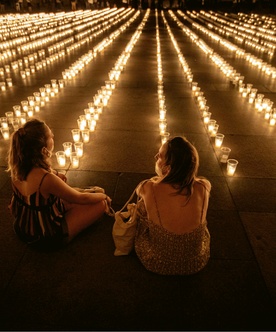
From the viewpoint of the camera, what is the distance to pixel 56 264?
2.83 metres

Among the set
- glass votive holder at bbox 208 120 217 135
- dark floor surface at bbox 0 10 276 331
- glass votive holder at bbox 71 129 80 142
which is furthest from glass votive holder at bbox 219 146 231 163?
glass votive holder at bbox 71 129 80 142

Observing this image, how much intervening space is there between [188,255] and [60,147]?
3.16 meters

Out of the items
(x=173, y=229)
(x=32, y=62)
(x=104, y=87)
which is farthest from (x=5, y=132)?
(x=32, y=62)

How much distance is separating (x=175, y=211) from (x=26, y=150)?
131 cm

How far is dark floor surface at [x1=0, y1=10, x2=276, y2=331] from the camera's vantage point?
241 cm

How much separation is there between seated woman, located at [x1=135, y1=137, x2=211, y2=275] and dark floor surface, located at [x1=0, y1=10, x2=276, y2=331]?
211 millimetres

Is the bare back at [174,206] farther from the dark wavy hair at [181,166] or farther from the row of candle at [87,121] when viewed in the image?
the row of candle at [87,121]

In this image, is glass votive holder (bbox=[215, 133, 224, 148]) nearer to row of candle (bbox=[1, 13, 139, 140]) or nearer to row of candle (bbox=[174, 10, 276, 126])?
row of candle (bbox=[174, 10, 276, 126])

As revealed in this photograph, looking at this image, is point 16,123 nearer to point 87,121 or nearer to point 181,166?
point 87,121

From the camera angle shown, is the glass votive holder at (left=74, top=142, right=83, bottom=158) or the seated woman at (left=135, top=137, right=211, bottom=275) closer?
the seated woman at (left=135, top=137, right=211, bottom=275)

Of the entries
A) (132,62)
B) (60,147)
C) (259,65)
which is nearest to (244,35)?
(259,65)

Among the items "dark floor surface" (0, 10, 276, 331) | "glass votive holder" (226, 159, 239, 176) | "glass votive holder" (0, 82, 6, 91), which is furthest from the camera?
"glass votive holder" (0, 82, 6, 91)

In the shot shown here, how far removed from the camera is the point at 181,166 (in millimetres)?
2250

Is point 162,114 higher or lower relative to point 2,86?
lower
